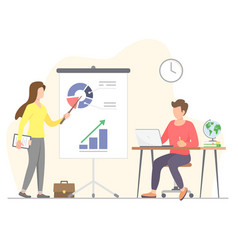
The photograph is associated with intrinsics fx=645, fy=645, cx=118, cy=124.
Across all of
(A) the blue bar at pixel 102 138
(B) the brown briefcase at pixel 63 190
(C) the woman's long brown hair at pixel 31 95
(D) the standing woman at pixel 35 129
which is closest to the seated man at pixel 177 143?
(A) the blue bar at pixel 102 138

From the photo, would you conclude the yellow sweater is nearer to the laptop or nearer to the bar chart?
the bar chart

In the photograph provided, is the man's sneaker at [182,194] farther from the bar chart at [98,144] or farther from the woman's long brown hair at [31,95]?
the woman's long brown hair at [31,95]

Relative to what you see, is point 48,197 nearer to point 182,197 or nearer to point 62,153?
point 62,153

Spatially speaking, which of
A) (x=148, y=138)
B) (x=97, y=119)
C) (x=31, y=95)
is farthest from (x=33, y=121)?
(x=148, y=138)

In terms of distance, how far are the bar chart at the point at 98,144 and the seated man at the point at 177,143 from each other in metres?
0.88

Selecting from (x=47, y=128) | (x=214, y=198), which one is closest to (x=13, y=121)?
(x=47, y=128)

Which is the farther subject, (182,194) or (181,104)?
(181,104)

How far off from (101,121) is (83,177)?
105 centimetres

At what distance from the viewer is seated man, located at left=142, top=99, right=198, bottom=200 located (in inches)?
401

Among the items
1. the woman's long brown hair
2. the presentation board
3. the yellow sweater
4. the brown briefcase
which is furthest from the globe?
the woman's long brown hair

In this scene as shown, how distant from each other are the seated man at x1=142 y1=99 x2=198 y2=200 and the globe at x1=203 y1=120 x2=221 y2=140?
0.30 metres

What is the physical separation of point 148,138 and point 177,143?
0.47 metres

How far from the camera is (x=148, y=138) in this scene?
408 inches

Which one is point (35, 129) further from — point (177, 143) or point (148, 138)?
point (177, 143)
